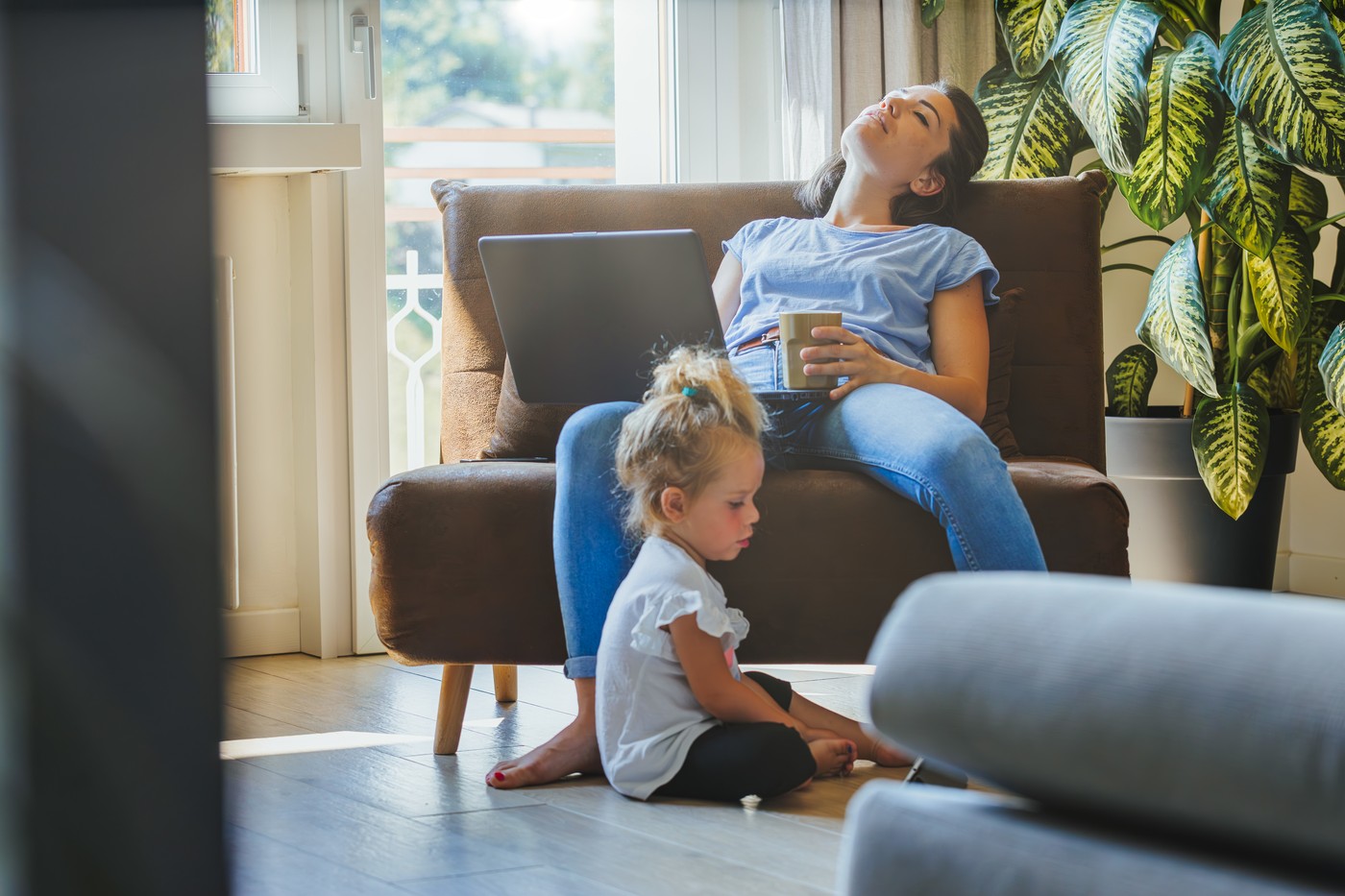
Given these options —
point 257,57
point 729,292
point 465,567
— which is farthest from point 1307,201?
point 257,57

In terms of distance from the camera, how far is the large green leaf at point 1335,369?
2.39 m

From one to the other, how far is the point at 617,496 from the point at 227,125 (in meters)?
1.30

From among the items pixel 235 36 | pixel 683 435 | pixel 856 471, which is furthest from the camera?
pixel 235 36

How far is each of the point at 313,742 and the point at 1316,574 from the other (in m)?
2.52

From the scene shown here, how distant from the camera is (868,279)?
1.97 meters

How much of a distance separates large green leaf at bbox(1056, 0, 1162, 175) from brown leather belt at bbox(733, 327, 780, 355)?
2.85 ft

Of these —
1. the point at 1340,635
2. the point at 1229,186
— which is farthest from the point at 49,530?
the point at 1229,186

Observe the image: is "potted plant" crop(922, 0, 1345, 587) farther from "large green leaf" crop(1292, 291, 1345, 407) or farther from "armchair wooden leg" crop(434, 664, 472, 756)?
"armchair wooden leg" crop(434, 664, 472, 756)

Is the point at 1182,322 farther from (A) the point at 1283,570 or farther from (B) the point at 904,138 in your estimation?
(A) the point at 1283,570

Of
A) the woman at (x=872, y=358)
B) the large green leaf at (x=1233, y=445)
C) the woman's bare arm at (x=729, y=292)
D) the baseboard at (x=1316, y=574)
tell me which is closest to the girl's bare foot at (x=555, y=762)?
the woman at (x=872, y=358)

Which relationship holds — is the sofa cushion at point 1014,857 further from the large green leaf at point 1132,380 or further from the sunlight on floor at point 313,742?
the large green leaf at point 1132,380

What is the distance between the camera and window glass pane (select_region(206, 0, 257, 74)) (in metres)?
2.58

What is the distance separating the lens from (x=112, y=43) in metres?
0.34

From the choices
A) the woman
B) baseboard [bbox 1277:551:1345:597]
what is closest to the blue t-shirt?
the woman
